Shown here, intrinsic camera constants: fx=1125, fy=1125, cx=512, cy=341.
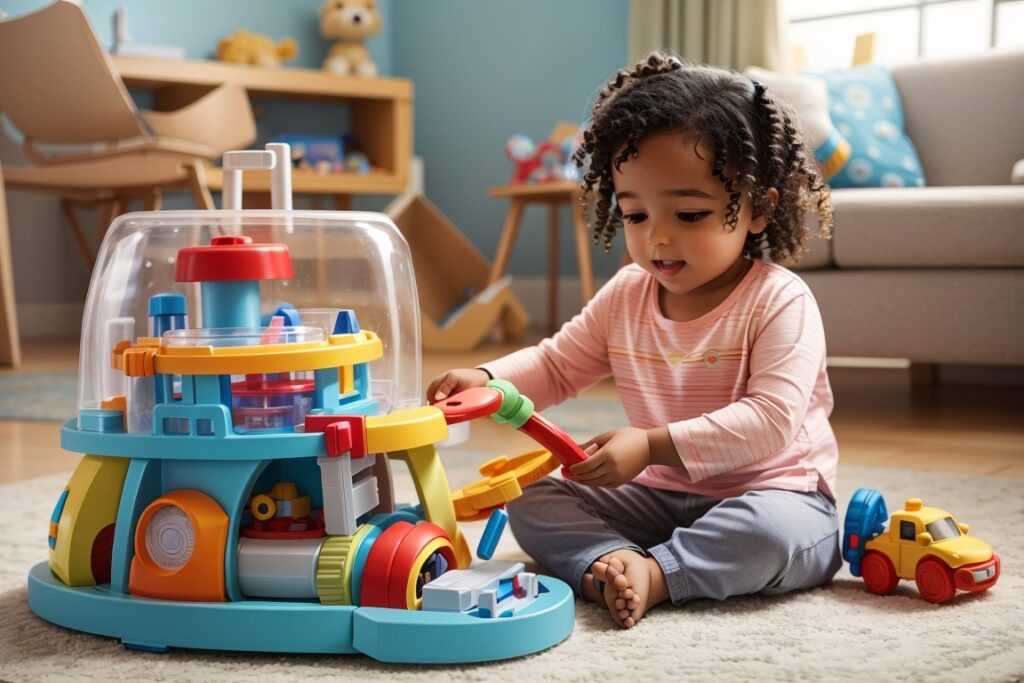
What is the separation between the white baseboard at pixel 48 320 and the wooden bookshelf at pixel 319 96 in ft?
2.48

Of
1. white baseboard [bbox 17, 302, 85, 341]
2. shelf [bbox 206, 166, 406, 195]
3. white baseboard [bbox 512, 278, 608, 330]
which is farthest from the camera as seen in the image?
white baseboard [bbox 512, 278, 608, 330]

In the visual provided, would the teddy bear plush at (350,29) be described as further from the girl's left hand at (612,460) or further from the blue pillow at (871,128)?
the girl's left hand at (612,460)

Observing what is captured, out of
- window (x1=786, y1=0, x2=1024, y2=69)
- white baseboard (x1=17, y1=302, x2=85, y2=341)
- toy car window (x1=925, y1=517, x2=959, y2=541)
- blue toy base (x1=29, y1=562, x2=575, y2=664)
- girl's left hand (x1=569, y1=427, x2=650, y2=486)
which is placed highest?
window (x1=786, y1=0, x2=1024, y2=69)

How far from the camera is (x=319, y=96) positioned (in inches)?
167

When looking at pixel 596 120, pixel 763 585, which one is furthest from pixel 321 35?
pixel 763 585

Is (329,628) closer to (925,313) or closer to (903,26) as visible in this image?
(925,313)

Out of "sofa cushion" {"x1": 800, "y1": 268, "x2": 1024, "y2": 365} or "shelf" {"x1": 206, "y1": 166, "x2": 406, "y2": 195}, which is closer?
"sofa cushion" {"x1": 800, "y1": 268, "x2": 1024, "y2": 365}

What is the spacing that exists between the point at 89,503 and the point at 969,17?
3.15m

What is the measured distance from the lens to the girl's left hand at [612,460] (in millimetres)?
919

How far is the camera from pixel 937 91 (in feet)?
9.19

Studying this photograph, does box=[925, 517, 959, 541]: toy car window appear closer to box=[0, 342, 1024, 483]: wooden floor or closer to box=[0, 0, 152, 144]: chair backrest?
box=[0, 342, 1024, 483]: wooden floor

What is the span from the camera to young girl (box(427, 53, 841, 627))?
979mm

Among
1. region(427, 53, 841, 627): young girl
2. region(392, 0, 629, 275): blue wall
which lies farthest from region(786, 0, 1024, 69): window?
region(427, 53, 841, 627): young girl

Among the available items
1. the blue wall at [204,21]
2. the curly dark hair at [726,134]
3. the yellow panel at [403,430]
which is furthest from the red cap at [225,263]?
the blue wall at [204,21]
